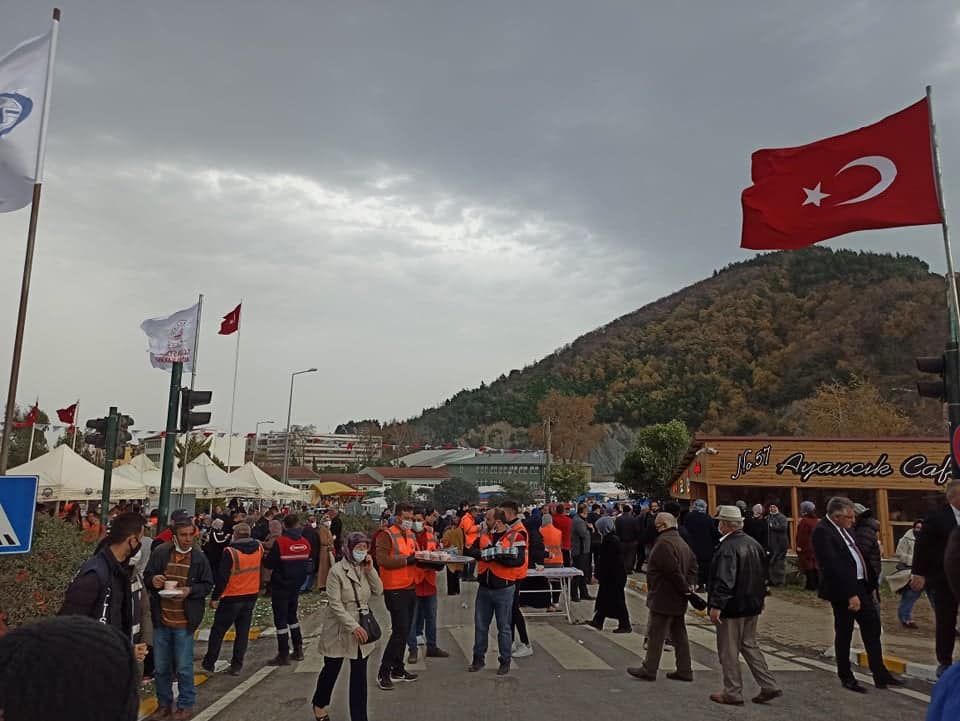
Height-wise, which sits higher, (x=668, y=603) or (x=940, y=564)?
(x=940, y=564)

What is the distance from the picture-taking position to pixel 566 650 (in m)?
9.88

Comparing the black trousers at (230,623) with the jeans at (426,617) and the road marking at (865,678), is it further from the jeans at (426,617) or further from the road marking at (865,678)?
the road marking at (865,678)

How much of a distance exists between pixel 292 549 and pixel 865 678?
7.13m

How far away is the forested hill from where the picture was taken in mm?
98625

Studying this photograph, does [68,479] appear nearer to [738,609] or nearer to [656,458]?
[738,609]

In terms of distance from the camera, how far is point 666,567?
8195mm

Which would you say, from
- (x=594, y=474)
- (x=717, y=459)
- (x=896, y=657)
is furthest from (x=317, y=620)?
(x=594, y=474)

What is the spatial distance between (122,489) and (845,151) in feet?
67.4

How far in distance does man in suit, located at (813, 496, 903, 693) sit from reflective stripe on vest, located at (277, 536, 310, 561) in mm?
6372

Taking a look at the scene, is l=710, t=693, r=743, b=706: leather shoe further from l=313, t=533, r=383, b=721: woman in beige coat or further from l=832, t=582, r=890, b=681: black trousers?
l=313, t=533, r=383, b=721: woman in beige coat

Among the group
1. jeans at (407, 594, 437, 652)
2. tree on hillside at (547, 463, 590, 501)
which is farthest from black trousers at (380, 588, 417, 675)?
tree on hillside at (547, 463, 590, 501)

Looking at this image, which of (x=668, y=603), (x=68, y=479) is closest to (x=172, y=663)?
(x=668, y=603)

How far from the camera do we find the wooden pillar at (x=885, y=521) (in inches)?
840

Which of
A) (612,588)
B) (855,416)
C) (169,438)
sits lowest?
(612,588)
